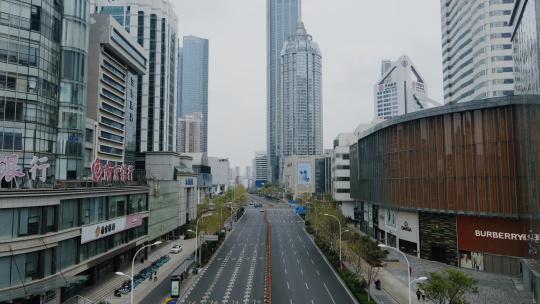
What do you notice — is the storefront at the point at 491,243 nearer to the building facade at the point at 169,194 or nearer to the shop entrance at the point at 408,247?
the shop entrance at the point at 408,247

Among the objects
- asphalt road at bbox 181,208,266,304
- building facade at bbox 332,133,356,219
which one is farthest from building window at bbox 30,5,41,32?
building facade at bbox 332,133,356,219

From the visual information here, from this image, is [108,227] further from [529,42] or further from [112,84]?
[529,42]

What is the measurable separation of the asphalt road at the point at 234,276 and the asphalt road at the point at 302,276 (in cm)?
227

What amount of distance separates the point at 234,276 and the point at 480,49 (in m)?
98.6

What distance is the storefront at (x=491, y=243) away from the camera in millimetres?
51344

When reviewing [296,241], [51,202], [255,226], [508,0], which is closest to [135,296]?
[51,202]

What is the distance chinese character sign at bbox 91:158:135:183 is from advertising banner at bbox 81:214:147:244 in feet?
16.9

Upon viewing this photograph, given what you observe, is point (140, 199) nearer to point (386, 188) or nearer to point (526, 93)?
point (386, 188)

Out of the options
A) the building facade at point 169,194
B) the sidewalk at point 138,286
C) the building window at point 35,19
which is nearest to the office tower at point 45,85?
the building window at point 35,19

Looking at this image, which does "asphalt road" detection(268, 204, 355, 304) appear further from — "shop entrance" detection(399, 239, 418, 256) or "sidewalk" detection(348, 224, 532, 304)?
"shop entrance" detection(399, 239, 418, 256)

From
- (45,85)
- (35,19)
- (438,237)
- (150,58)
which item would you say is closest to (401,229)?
(438,237)

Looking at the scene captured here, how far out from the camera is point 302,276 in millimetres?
52844

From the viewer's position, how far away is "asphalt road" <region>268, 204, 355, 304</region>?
4288 centimetres

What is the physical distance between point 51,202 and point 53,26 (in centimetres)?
2307
